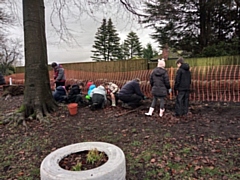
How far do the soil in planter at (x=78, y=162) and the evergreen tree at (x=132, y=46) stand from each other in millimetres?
47000

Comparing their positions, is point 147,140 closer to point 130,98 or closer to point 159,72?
point 159,72

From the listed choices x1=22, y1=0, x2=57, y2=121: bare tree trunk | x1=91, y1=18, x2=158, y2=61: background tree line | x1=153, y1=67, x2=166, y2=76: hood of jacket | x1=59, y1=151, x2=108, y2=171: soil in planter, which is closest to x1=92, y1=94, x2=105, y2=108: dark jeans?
x1=22, y1=0, x2=57, y2=121: bare tree trunk

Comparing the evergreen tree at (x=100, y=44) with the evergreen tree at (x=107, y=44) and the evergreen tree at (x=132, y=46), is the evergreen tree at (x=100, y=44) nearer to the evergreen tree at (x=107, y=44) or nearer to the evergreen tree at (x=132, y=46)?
the evergreen tree at (x=107, y=44)

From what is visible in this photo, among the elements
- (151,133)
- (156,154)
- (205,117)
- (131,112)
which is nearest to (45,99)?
(131,112)

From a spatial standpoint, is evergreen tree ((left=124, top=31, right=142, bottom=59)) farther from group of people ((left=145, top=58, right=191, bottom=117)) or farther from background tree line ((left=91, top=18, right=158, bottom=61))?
group of people ((left=145, top=58, right=191, bottom=117))

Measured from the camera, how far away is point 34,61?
5.96 meters

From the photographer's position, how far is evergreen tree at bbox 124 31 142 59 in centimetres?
4891

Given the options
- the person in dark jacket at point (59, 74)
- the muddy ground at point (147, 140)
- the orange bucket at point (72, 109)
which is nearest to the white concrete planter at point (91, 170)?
the muddy ground at point (147, 140)

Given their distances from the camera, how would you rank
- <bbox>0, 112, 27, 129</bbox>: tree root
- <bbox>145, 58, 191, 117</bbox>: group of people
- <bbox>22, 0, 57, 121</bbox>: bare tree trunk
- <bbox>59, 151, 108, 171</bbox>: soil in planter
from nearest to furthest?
<bbox>59, 151, 108, 171</bbox>: soil in planter < <bbox>0, 112, 27, 129</bbox>: tree root < <bbox>145, 58, 191, 117</bbox>: group of people < <bbox>22, 0, 57, 121</bbox>: bare tree trunk

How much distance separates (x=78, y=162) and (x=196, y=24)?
654 inches

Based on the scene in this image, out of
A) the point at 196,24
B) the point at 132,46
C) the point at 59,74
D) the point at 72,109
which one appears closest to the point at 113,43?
the point at 132,46

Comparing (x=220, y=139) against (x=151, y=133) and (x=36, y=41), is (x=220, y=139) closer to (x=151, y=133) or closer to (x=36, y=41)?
(x=151, y=133)

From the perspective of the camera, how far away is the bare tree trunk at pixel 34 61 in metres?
5.87

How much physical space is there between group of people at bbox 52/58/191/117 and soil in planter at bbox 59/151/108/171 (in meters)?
3.09
